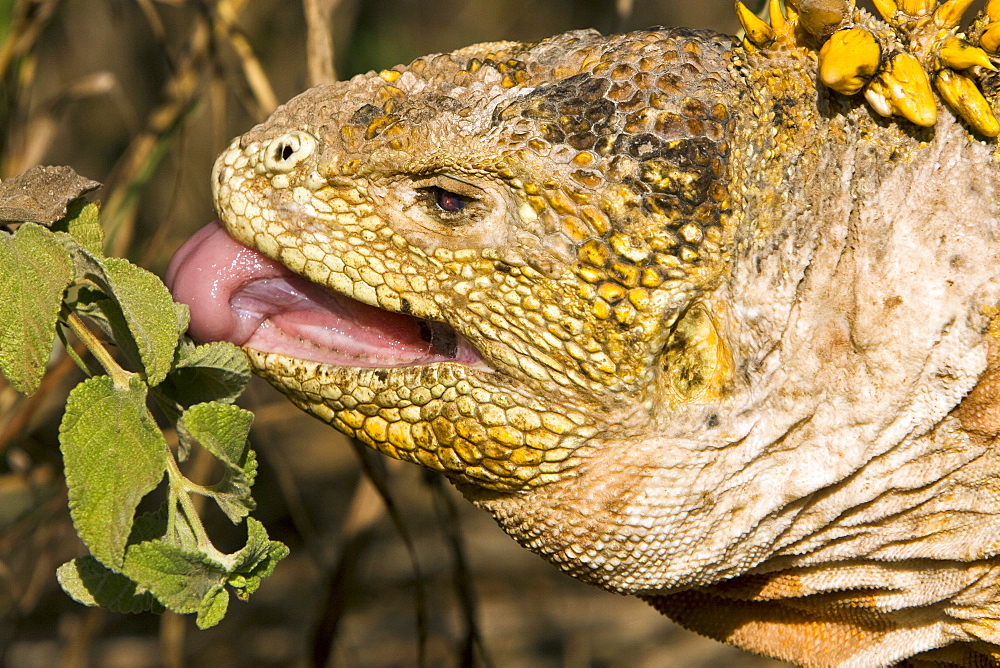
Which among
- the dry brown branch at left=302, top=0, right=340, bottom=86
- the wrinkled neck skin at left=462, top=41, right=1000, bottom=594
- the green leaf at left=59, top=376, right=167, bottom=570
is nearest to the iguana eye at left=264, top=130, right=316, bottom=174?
the green leaf at left=59, top=376, right=167, bottom=570

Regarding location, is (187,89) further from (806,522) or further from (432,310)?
(806,522)

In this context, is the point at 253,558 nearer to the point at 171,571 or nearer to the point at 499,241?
the point at 171,571

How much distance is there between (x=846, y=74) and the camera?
242cm

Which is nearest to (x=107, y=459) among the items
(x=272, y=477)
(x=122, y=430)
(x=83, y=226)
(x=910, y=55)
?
(x=122, y=430)

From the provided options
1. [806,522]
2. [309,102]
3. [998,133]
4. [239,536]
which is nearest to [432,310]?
[309,102]

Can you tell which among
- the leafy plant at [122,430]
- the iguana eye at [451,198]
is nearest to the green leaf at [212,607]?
the leafy plant at [122,430]

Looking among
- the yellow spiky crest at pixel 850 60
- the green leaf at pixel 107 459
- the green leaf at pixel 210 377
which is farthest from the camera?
the yellow spiky crest at pixel 850 60

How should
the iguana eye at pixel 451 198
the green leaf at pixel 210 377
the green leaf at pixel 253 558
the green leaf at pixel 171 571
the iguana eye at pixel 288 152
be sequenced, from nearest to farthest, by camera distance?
the green leaf at pixel 171 571, the green leaf at pixel 253 558, the green leaf at pixel 210 377, the iguana eye at pixel 451 198, the iguana eye at pixel 288 152

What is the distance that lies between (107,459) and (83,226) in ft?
1.70

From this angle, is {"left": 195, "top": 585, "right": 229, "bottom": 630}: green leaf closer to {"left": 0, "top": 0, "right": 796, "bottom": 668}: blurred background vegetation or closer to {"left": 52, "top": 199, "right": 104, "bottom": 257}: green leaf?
{"left": 52, "top": 199, "right": 104, "bottom": 257}: green leaf

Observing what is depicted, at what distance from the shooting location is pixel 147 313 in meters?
1.99

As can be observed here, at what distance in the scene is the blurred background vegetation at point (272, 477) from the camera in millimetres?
4164

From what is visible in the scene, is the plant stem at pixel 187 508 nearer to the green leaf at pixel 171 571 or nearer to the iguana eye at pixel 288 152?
the green leaf at pixel 171 571

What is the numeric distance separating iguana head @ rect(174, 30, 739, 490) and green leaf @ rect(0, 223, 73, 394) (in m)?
0.64
